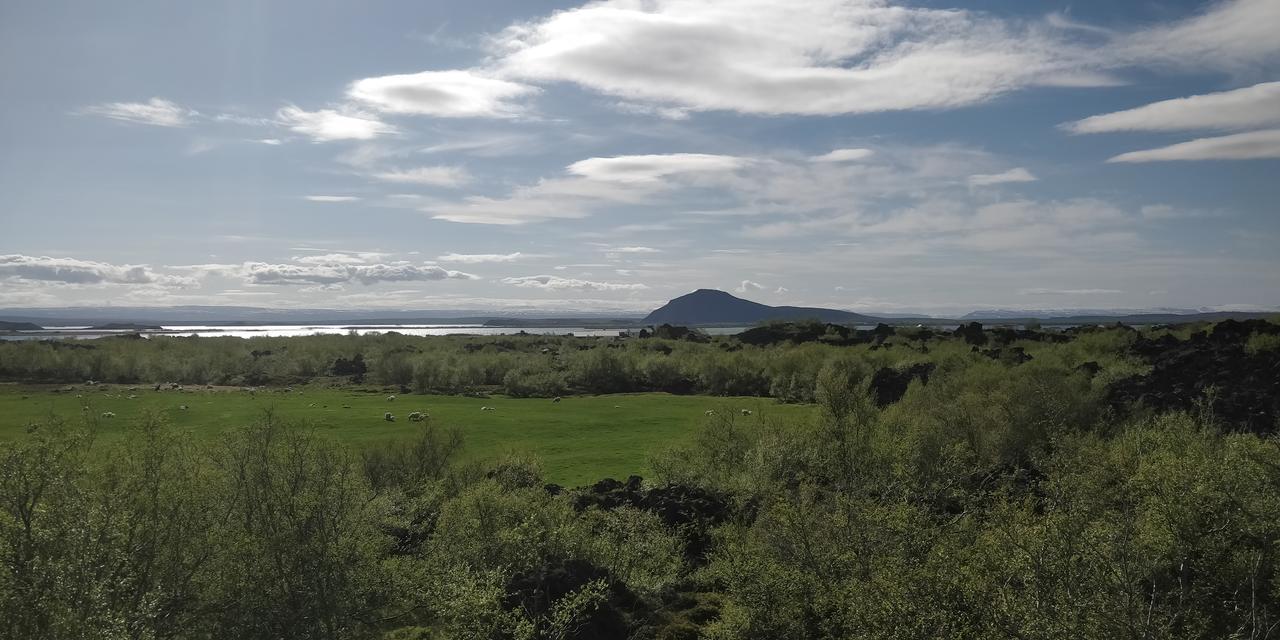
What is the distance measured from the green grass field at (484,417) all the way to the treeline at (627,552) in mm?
19584

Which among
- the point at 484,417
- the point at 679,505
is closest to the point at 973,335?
the point at 484,417

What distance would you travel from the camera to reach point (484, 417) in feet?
276

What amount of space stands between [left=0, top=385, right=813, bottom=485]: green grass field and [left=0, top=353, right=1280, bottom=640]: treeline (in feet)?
64.3

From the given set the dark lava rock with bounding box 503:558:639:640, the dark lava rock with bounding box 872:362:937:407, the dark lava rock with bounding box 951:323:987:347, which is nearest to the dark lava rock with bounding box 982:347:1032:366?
the dark lava rock with bounding box 872:362:937:407

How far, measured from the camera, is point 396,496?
38469 millimetres

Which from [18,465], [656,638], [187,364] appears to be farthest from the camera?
[187,364]

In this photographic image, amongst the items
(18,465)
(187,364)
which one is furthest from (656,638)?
(187,364)

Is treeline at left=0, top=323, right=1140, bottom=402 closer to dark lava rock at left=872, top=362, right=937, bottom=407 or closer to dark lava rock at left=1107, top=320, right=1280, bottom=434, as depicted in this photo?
dark lava rock at left=872, top=362, right=937, bottom=407

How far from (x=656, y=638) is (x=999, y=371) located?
43.4m

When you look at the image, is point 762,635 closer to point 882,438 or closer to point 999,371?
point 882,438

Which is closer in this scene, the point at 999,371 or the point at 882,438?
the point at 882,438

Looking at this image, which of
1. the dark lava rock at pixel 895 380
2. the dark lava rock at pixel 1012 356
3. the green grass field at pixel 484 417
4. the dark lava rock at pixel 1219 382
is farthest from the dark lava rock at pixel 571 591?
the dark lava rock at pixel 1012 356

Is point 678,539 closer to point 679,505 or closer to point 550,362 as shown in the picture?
point 679,505

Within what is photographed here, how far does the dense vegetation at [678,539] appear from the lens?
717 inches
